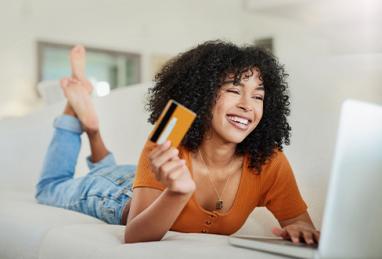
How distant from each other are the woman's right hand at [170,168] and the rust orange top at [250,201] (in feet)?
0.96

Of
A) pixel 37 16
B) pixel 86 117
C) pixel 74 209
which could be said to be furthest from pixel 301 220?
pixel 37 16

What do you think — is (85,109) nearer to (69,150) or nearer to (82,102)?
(82,102)

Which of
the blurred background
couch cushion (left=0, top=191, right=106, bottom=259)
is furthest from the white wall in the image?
couch cushion (left=0, top=191, right=106, bottom=259)

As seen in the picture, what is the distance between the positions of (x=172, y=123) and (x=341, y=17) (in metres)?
4.36

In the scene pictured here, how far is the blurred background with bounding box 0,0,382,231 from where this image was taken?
15.5 feet

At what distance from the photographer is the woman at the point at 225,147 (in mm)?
1261

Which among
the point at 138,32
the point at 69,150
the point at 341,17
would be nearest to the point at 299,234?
the point at 69,150

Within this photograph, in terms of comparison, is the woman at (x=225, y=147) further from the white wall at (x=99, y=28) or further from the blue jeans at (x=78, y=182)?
Answer: the white wall at (x=99, y=28)

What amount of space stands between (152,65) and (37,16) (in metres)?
1.38

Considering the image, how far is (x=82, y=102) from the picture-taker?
2041 millimetres

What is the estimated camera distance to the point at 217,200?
1.38 meters

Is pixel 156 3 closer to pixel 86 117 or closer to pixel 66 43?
pixel 66 43

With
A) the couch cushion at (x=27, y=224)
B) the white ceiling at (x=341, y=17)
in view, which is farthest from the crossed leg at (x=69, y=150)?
the white ceiling at (x=341, y=17)

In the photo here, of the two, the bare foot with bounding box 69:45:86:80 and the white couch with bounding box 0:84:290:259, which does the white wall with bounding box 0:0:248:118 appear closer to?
the white couch with bounding box 0:84:290:259
